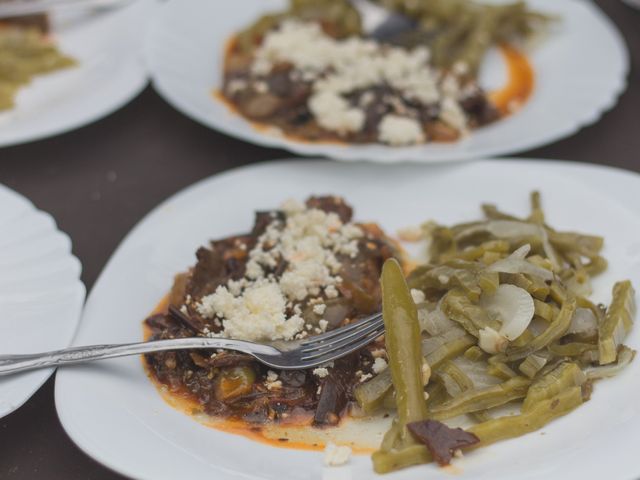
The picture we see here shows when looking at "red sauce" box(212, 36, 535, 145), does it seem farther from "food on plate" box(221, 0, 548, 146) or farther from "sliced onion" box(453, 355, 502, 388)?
"sliced onion" box(453, 355, 502, 388)

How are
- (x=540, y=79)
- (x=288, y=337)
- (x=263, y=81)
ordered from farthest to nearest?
1. (x=540, y=79)
2. (x=263, y=81)
3. (x=288, y=337)

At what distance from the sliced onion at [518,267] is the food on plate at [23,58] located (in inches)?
88.3

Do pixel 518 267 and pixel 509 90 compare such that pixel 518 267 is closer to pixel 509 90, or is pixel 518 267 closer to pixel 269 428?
pixel 269 428

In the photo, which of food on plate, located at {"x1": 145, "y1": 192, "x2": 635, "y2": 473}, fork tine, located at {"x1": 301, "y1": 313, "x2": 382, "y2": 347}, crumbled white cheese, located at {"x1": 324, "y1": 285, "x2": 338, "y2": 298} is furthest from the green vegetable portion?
fork tine, located at {"x1": 301, "y1": 313, "x2": 382, "y2": 347}

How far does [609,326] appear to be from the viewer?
2.13 metres

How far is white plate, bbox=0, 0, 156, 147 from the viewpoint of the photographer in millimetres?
3242

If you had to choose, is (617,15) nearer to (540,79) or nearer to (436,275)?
(540,79)

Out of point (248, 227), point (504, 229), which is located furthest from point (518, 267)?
point (248, 227)

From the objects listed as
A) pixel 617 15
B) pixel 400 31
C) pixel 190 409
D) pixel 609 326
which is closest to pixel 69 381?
pixel 190 409

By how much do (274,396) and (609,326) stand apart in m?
0.90

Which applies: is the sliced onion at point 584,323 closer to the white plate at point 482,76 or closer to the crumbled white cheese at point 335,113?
the white plate at point 482,76

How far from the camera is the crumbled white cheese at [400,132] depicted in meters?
3.14

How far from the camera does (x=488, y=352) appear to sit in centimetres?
204

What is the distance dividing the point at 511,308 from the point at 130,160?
6.06ft
